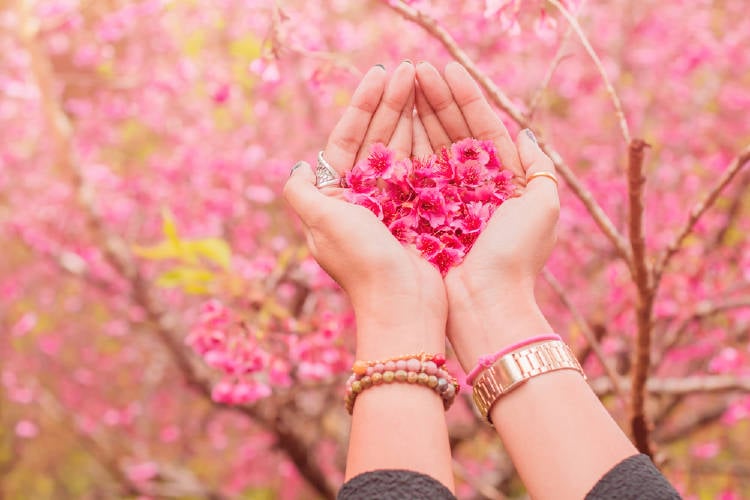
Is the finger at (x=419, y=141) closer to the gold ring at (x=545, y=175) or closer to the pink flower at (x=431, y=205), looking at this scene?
the pink flower at (x=431, y=205)

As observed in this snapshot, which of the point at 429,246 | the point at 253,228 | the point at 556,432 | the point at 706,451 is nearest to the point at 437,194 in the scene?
the point at 429,246

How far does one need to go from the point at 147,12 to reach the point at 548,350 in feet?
23.2

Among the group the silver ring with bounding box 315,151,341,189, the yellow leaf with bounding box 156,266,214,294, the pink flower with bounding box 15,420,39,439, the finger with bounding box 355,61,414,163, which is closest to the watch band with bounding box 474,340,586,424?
the silver ring with bounding box 315,151,341,189

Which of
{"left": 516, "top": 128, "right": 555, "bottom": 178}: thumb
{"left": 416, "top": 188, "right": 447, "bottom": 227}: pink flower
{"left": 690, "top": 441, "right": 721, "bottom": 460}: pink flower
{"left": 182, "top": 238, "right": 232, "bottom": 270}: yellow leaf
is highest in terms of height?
{"left": 516, "top": 128, "right": 555, "bottom": 178}: thumb

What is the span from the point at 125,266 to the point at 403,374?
2976 millimetres

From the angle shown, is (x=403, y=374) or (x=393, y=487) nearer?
(x=393, y=487)

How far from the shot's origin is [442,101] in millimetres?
2037

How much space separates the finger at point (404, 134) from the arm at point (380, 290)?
6 cm

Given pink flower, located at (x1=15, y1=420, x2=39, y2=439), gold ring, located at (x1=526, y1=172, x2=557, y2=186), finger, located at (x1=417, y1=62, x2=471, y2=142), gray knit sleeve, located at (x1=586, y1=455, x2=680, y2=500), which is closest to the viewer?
gray knit sleeve, located at (x1=586, y1=455, x2=680, y2=500)

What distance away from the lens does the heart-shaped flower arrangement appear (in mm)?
1774

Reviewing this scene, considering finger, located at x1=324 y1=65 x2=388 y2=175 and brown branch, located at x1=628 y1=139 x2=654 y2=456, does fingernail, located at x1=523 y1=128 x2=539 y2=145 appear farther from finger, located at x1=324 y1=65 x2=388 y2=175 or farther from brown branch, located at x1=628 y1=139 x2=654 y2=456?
finger, located at x1=324 y1=65 x2=388 y2=175

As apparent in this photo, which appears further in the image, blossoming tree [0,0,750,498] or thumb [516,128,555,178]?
blossoming tree [0,0,750,498]

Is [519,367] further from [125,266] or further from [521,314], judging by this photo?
[125,266]

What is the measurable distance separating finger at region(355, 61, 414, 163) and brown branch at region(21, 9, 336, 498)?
234 cm
